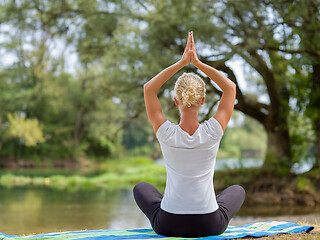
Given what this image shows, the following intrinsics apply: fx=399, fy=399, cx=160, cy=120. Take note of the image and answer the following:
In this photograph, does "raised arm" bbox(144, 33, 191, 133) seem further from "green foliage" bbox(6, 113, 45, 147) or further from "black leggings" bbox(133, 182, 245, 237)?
"green foliage" bbox(6, 113, 45, 147)

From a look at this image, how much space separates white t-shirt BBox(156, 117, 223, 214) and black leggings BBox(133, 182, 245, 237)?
54 millimetres

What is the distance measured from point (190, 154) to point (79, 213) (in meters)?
5.41

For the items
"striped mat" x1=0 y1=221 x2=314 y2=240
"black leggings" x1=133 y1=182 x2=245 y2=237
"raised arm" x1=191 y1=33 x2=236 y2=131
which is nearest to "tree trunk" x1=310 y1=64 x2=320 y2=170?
"striped mat" x1=0 y1=221 x2=314 y2=240

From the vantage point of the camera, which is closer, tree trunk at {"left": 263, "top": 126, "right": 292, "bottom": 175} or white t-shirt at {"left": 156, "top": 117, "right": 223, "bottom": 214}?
white t-shirt at {"left": 156, "top": 117, "right": 223, "bottom": 214}

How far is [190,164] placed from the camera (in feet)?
7.06

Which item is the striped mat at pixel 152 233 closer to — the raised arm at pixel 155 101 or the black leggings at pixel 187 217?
the black leggings at pixel 187 217

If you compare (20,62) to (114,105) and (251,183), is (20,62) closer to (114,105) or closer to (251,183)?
(114,105)

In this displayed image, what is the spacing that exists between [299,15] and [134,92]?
379 centimetres

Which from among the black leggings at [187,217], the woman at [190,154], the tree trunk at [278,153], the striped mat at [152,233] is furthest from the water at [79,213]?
the woman at [190,154]

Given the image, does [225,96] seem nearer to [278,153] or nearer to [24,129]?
[278,153]

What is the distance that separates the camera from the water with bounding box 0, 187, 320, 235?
18.0ft

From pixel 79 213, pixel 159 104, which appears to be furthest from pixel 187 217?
pixel 79 213

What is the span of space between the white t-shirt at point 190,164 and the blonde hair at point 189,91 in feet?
0.45

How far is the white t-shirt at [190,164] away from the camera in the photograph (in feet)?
7.01
